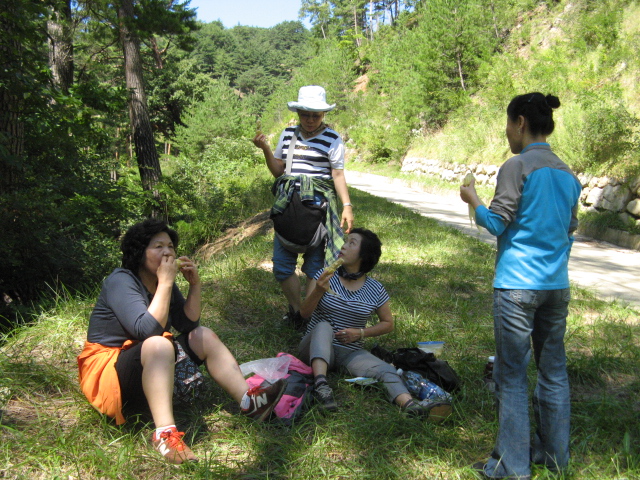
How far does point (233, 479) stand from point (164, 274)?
1.07 m

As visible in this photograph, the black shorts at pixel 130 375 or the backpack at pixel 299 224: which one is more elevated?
the backpack at pixel 299 224

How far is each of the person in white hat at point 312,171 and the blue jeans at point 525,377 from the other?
187 cm

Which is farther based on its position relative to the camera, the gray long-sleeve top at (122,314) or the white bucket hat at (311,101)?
the white bucket hat at (311,101)

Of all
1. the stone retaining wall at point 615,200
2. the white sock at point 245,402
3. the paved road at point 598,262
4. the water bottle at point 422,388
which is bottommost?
the paved road at point 598,262

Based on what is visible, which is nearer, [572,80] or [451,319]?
[451,319]

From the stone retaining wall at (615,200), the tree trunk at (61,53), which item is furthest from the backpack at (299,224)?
the tree trunk at (61,53)

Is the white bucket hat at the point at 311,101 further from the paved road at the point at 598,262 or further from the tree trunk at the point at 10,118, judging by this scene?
the paved road at the point at 598,262

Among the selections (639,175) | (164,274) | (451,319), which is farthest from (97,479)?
(639,175)

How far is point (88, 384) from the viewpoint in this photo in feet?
9.16

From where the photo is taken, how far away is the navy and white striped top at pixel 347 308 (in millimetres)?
3648

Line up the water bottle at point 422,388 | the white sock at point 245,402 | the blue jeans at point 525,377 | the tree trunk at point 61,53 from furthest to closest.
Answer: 1. the tree trunk at point 61,53
2. the water bottle at point 422,388
3. the white sock at point 245,402
4. the blue jeans at point 525,377

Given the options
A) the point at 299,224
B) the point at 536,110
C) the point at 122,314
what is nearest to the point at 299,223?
the point at 299,224

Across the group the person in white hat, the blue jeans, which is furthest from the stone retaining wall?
the blue jeans

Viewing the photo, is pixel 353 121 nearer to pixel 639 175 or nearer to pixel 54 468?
pixel 639 175
